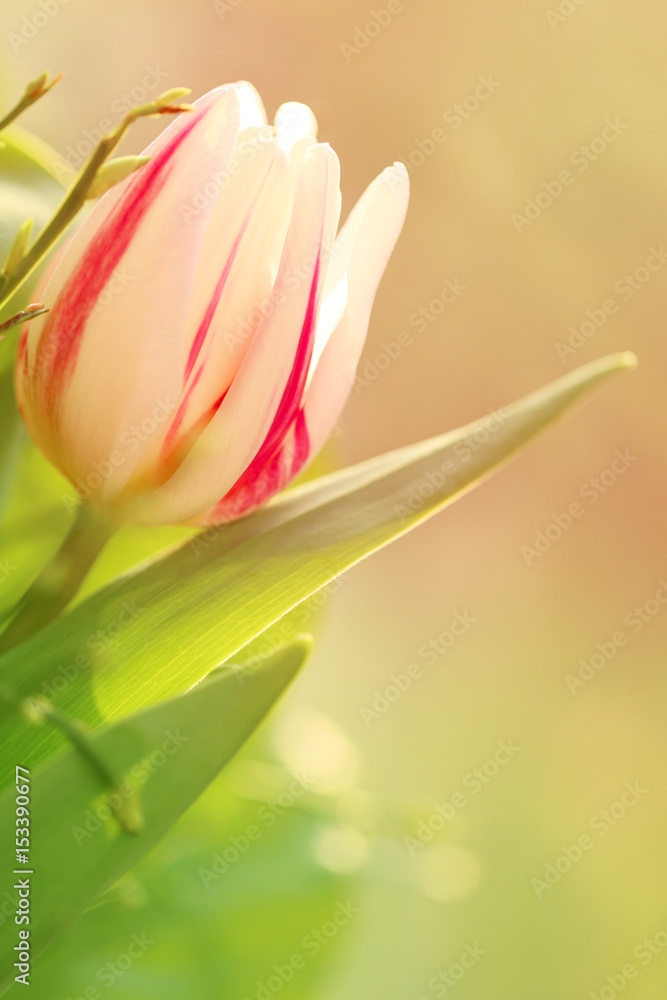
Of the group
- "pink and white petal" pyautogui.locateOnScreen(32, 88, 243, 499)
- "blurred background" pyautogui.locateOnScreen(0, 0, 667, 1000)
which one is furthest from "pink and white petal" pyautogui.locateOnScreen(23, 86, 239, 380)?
"blurred background" pyautogui.locateOnScreen(0, 0, 667, 1000)

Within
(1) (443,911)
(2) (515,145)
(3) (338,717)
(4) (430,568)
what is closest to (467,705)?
(4) (430,568)

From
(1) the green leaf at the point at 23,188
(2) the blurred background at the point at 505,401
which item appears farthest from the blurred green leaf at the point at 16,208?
(2) the blurred background at the point at 505,401

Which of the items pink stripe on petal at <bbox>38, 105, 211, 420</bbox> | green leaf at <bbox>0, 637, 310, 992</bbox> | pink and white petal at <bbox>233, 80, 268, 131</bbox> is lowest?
green leaf at <bbox>0, 637, 310, 992</bbox>

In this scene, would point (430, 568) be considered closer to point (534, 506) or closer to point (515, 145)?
point (534, 506)

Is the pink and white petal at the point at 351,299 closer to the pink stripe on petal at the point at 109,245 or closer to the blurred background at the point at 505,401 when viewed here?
the pink stripe on petal at the point at 109,245

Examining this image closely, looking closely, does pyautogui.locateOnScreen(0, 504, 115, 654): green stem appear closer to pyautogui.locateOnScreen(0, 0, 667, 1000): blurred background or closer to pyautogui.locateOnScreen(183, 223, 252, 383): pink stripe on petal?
pyautogui.locateOnScreen(183, 223, 252, 383): pink stripe on petal

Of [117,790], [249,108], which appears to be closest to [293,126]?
[249,108]

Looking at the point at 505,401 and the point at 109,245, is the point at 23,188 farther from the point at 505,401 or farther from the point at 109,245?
Answer: the point at 505,401
